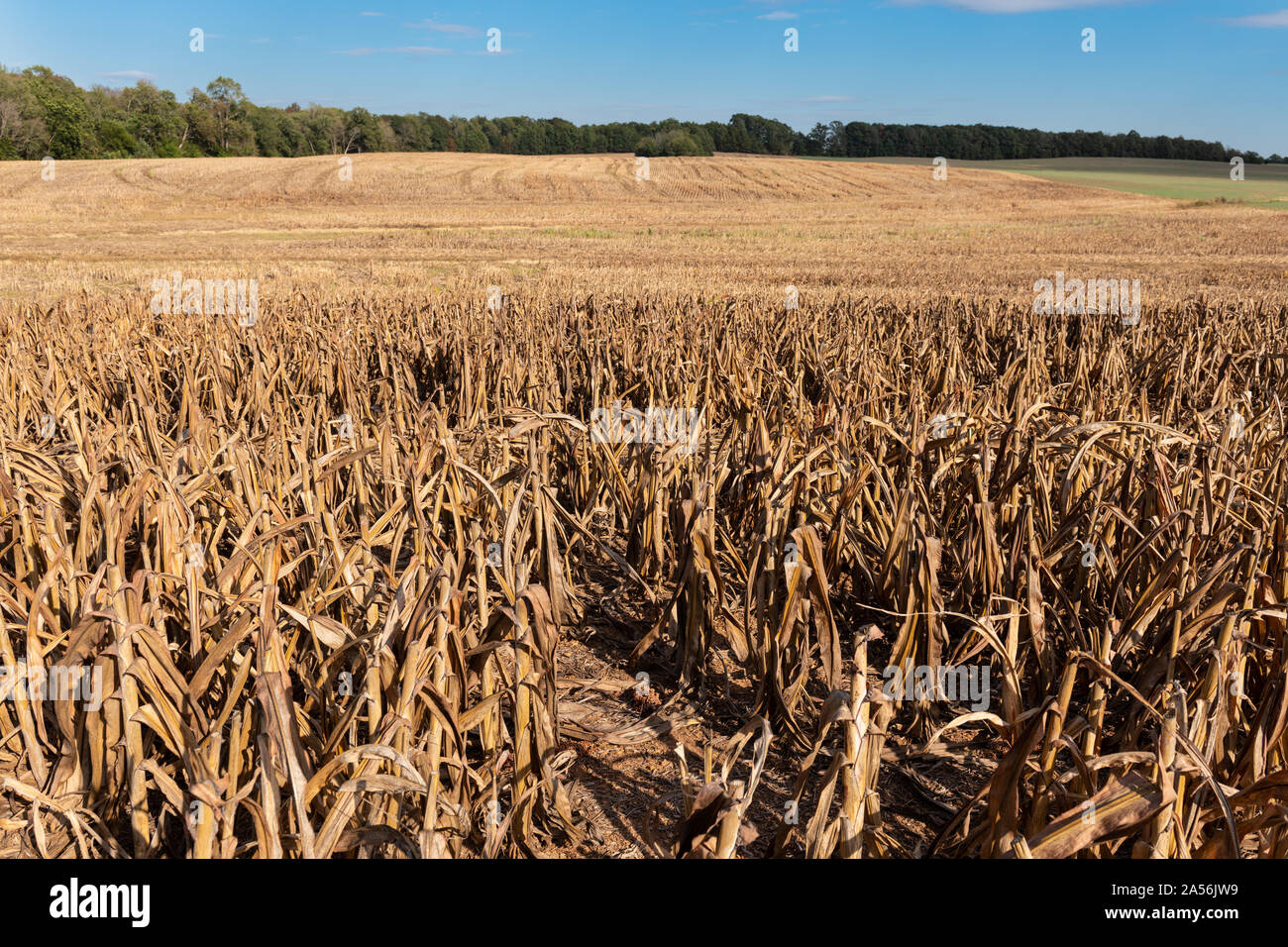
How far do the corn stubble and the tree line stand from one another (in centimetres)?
5418

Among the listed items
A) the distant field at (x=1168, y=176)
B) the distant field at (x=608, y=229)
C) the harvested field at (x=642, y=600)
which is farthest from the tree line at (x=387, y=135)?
the harvested field at (x=642, y=600)

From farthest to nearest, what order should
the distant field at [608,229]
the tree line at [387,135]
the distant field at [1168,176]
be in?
1. the tree line at [387,135]
2. the distant field at [1168,176]
3. the distant field at [608,229]

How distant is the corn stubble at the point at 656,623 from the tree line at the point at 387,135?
54.2 meters

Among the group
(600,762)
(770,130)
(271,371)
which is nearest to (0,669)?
(600,762)

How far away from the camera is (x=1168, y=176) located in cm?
4922

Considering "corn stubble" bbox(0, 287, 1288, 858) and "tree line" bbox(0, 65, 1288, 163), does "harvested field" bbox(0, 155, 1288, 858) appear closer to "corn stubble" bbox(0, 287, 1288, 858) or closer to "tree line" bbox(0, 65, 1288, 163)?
"corn stubble" bbox(0, 287, 1288, 858)

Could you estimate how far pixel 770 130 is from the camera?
225 feet

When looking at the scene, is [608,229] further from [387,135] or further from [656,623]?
[387,135]

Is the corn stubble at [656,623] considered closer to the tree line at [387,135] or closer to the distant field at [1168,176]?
the distant field at [1168,176]

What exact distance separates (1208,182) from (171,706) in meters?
56.4

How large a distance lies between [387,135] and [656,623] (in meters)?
65.8

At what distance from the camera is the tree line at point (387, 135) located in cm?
5441

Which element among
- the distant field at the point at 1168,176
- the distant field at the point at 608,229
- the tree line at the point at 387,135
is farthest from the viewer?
the tree line at the point at 387,135

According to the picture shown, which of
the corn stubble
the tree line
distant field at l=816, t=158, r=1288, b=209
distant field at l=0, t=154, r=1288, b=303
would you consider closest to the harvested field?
the corn stubble
